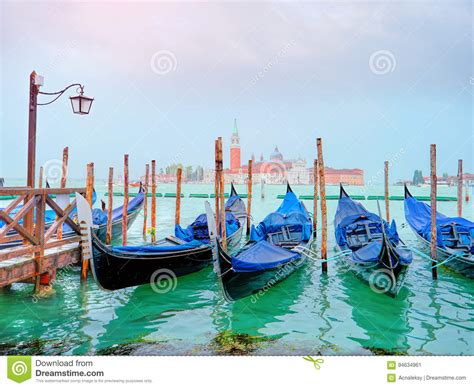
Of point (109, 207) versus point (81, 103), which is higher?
point (81, 103)

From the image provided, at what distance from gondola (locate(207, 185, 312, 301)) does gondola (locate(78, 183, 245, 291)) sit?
488mm

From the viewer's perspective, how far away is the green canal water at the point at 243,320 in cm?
256

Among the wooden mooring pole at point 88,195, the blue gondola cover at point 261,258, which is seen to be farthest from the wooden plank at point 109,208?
the blue gondola cover at point 261,258

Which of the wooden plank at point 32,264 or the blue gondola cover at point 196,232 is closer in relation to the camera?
the wooden plank at point 32,264

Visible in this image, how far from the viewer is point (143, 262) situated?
12.0 ft

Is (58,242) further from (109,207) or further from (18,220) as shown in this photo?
(109,207)

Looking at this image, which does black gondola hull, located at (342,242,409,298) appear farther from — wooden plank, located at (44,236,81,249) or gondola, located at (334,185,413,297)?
wooden plank, located at (44,236,81,249)

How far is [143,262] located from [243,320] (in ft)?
3.72

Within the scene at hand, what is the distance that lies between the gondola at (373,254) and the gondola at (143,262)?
5.66 ft

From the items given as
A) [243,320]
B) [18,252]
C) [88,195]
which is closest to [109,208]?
[88,195]

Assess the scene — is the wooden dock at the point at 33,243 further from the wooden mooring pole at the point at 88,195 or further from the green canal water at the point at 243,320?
the green canal water at the point at 243,320

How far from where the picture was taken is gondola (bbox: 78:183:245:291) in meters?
3.21
